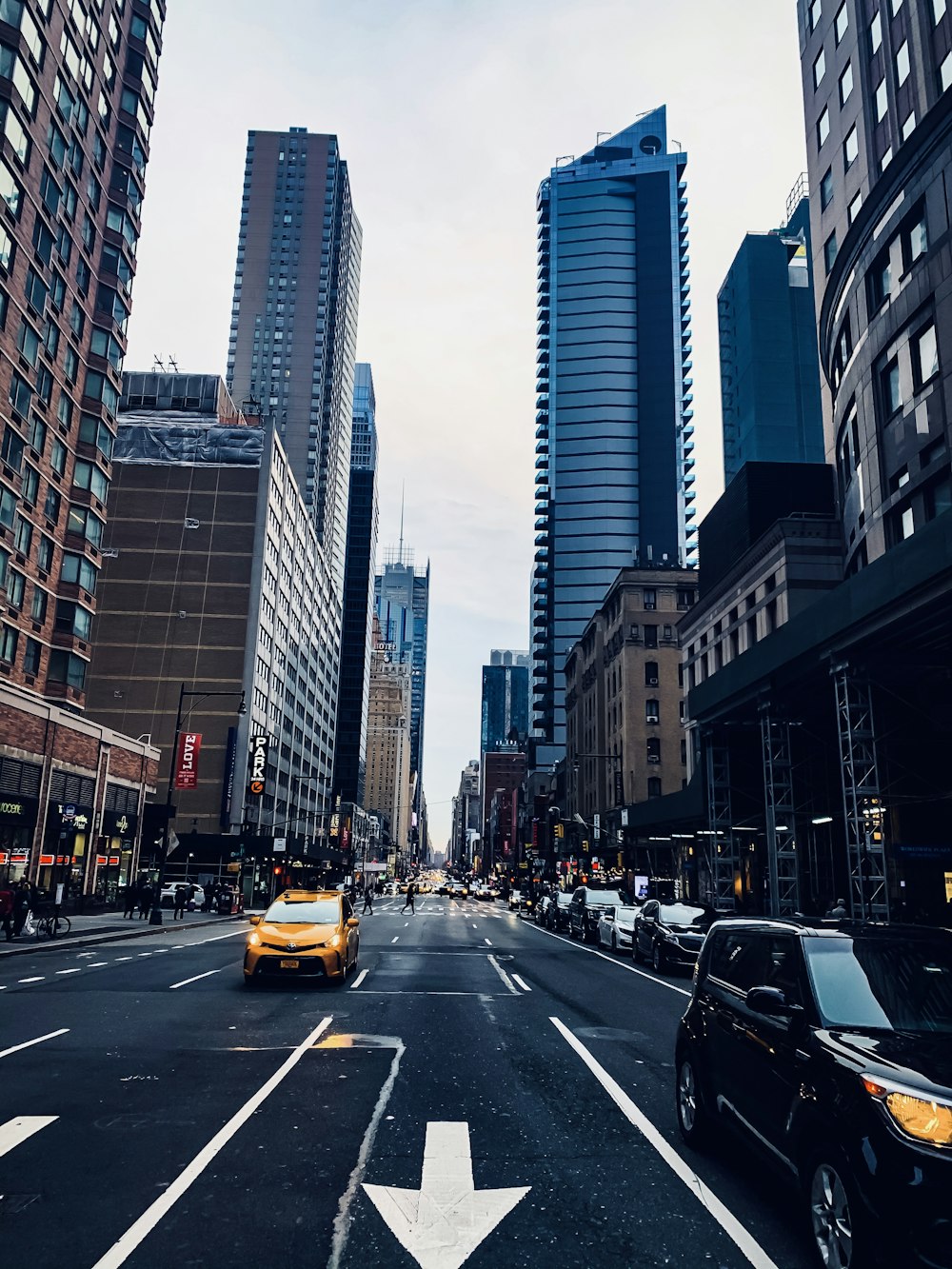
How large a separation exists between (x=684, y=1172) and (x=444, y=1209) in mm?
1944

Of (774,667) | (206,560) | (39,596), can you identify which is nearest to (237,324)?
(206,560)

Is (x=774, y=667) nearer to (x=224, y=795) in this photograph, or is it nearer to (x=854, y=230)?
(x=854, y=230)

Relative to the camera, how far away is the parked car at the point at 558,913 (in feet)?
128

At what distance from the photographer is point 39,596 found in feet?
146

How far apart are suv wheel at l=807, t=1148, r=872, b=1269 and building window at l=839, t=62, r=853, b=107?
4381cm

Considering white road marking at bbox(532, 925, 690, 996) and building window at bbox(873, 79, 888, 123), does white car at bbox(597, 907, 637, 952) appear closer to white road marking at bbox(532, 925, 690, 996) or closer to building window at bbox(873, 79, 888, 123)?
white road marking at bbox(532, 925, 690, 996)

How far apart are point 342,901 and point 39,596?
3288 cm

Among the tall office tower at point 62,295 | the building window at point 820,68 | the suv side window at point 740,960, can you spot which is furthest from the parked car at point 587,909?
the building window at point 820,68

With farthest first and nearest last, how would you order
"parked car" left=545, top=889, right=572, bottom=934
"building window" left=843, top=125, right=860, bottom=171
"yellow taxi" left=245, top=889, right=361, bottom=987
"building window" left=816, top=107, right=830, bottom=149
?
"building window" left=816, top=107, right=830, bottom=149
"parked car" left=545, top=889, right=572, bottom=934
"building window" left=843, top=125, right=860, bottom=171
"yellow taxi" left=245, top=889, right=361, bottom=987

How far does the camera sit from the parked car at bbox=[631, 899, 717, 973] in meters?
21.1

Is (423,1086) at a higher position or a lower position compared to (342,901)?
lower

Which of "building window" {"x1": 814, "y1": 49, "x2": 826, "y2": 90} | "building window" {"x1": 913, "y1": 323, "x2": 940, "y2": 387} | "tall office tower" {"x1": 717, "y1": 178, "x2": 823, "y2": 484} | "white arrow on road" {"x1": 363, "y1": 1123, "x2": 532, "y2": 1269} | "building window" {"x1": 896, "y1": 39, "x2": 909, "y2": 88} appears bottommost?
"white arrow on road" {"x1": 363, "y1": 1123, "x2": 532, "y2": 1269}

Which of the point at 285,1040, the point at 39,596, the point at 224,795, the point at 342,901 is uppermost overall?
the point at 39,596

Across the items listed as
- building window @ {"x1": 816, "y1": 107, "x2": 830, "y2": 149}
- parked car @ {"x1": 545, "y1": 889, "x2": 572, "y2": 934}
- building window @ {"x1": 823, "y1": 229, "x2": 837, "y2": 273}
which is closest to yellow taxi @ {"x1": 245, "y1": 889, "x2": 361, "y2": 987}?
parked car @ {"x1": 545, "y1": 889, "x2": 572, "y2": 934}
